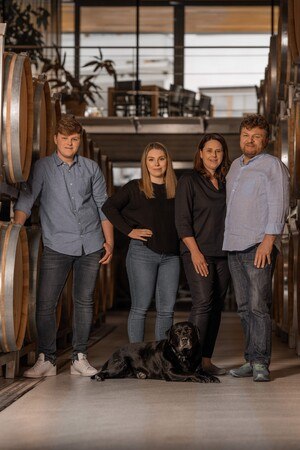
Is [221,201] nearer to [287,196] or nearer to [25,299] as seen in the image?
[287,196]

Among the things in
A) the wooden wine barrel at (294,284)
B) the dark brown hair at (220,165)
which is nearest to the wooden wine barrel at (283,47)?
the wooden wine barrel at (294,284)

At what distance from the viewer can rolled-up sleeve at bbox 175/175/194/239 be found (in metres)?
6.52

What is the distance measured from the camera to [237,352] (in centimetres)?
869

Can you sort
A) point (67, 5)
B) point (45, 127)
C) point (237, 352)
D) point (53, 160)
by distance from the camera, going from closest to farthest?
1. point (53, 160)
2. point (45, 127)
3. point (237, 352)
4. point (67, 5)

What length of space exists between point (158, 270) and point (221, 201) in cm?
61

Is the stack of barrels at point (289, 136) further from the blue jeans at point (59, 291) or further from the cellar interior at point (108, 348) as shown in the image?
the blue jeans at point (59, 291)

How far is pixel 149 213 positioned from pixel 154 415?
2.08m

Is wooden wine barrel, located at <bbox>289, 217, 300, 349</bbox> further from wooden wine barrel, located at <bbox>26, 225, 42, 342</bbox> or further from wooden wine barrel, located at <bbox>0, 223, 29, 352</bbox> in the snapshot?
wooden wine barrel, located at <bbox>0, 223, 29, 352</bbox>

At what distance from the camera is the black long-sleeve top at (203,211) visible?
656 cm

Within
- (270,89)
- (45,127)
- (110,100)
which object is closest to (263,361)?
(45,127)

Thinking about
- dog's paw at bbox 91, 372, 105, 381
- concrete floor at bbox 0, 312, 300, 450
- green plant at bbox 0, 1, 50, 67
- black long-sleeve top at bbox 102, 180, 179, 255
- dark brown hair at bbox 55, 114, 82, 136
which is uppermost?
green plant at bbox 0, 1, 50, 67

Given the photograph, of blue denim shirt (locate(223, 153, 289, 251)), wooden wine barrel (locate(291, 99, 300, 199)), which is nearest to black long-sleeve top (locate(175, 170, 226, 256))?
blue denim shirt (locate(223, 153, 289, 251))

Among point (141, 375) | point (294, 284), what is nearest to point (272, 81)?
point (294, 284)

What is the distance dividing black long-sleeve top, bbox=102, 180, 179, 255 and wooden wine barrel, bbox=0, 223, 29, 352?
63cm
